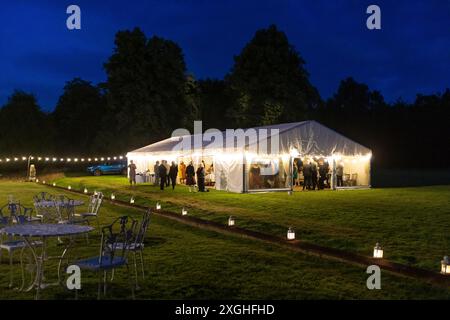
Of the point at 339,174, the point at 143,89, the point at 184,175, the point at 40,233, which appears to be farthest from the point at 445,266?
the point at 143,89

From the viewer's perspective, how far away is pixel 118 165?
38125 millimetres

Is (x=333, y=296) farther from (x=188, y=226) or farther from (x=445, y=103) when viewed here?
(x=445, y=103)

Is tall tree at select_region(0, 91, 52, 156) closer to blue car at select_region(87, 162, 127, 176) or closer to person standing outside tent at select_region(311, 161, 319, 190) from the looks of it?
blue car at select_region(87, 162, 127, 176)

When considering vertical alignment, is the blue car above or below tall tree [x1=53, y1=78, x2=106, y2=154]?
below

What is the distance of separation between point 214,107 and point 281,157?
3209 cm

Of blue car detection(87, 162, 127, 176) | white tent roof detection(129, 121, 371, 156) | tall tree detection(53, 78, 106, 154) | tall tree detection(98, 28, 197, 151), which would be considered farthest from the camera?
tall tree detection(53, 78, 106, 154)

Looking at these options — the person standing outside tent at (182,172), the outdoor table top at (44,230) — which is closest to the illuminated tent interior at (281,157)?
the person standing outside tent at (182,172)

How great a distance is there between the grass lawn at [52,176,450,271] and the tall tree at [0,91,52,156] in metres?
30.6

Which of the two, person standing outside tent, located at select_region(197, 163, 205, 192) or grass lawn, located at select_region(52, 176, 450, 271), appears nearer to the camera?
grass lawn, located at select_region(52, 176, 450, 271)

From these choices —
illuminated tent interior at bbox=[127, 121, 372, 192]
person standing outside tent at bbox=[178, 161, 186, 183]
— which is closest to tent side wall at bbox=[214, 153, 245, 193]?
illuminated tent interior at bbox=[127, 121, 372, 192]

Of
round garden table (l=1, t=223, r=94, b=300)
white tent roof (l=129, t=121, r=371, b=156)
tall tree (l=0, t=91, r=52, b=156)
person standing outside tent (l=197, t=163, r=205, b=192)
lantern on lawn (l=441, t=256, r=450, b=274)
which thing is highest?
tall tree (l=0, t=91, r=52, b=156)

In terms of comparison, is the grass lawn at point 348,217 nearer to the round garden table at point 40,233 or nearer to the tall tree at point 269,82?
the round garden table at point 40,233

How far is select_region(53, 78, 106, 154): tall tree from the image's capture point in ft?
197

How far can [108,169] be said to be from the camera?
122ft
